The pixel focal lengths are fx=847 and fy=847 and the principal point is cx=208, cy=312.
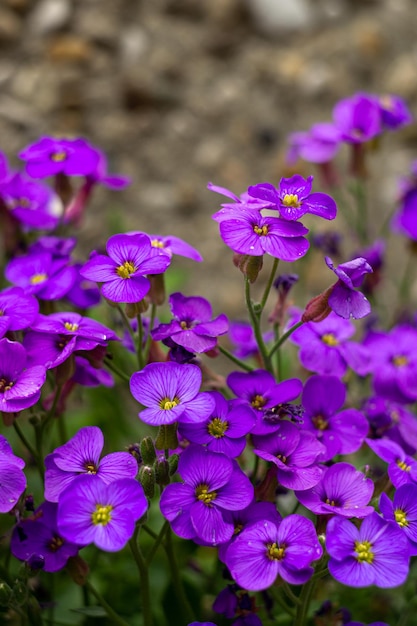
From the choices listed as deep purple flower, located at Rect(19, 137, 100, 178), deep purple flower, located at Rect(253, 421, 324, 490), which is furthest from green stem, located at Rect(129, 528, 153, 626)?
deep purple flower, located at Rect(19, 137, 100, 178)

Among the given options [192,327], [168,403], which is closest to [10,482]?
[168,403]

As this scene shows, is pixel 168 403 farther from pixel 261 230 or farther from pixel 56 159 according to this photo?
pixel 56 159

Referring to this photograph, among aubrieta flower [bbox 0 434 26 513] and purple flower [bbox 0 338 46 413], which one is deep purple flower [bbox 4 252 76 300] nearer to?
purple flower [bbox 0 338 46 413]

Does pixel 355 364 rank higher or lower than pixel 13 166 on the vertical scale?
higher

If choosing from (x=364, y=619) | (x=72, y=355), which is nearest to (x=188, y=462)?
(x=72, y=355)

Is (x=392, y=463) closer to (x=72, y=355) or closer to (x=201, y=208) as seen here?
(x=72, y=355)

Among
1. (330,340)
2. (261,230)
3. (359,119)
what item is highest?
(261,230)

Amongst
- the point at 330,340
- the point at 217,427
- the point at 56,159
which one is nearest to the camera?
the point at 217,427
